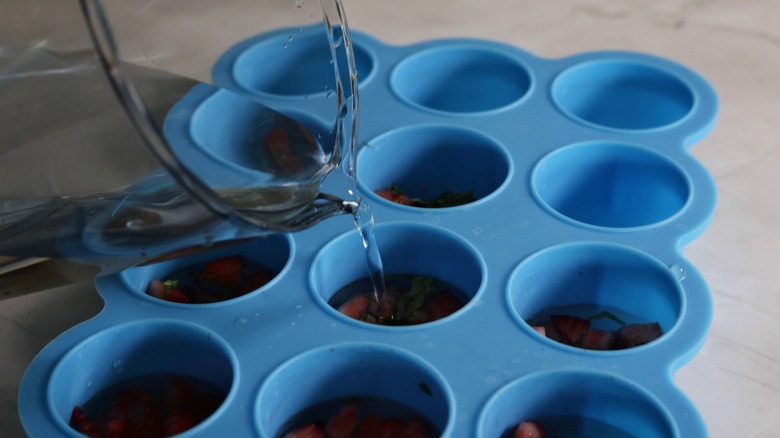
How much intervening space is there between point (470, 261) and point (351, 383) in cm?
20

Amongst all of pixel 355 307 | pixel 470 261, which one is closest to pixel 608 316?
pixel 470 261

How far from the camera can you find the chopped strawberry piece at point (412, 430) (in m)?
0.96

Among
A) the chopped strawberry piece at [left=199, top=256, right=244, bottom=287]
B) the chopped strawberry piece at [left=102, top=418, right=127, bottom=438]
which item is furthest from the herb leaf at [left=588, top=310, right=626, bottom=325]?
the chopped strawberry piece at [left=102, top=418, right=127, bottom=438]

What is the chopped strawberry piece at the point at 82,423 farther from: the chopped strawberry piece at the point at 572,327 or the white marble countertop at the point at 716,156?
the chopped strawberry piece at the point at 572,327

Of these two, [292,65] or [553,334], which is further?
Result: [292,65]

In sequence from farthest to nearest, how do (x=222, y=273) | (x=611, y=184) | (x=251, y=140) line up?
(x=611, y=184), (x=222, y=273), (x=251, y=140)

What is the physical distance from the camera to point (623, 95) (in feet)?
4.77

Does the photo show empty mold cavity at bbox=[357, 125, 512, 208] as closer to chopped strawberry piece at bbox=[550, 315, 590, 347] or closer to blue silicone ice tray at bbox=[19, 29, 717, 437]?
blue silicone ice tray at bbox=[19, 29, 717, 437]

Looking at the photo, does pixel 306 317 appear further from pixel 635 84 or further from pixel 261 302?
pixel 635 84

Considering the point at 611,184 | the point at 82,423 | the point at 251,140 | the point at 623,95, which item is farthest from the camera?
the point at 623,95

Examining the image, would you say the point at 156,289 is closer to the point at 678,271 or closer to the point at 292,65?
the point at 292,65

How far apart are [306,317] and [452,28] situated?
79 centimetres

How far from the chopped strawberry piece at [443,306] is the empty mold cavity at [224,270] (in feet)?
0.59

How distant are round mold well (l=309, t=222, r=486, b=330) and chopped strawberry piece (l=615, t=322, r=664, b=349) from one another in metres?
0.17
